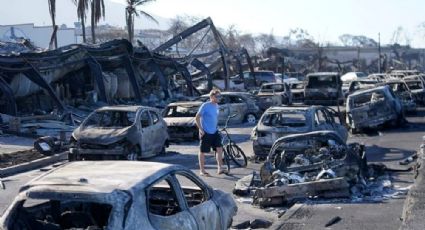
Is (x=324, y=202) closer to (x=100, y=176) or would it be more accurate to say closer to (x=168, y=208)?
(x=168, y=208)

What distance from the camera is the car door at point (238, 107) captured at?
1134 inches

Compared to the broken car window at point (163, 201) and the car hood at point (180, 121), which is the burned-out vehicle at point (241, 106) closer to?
the car hood at point (180, 121)

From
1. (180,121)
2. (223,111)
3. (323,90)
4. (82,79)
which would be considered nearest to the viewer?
(180,121)

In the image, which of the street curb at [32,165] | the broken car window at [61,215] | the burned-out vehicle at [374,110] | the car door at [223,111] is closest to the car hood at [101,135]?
the street curb at [32,165]

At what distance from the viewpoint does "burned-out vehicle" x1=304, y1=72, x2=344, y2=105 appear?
1424 inches

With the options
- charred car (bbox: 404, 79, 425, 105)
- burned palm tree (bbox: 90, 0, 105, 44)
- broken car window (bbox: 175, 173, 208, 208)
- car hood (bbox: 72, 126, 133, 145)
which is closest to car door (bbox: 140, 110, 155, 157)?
car hood (bbox: 72, 126, 133, 145)

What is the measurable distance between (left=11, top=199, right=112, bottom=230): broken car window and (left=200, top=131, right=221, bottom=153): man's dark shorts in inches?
339

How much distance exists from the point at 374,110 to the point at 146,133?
9550 mm

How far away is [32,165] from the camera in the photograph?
16.5 m

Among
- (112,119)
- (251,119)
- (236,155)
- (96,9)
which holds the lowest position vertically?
(251,119)

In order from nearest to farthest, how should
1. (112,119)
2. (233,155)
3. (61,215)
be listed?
(61,215), (233,155), (112,119)

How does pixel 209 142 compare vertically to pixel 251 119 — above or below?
above

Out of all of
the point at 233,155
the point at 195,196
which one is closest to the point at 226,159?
the point at 233,155

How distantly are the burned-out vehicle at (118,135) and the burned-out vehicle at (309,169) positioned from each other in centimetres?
484
